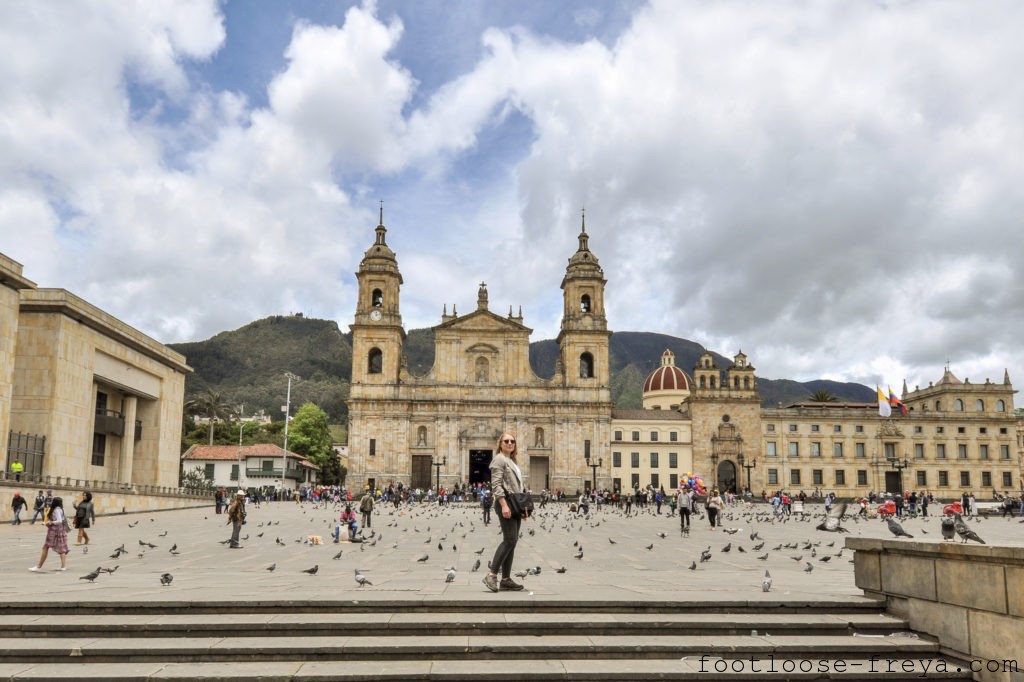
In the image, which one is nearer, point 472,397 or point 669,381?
point 472,397

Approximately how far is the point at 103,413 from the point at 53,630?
34.1m

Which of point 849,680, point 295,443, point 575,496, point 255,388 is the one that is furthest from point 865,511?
point 255,388

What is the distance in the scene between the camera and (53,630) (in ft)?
22.4

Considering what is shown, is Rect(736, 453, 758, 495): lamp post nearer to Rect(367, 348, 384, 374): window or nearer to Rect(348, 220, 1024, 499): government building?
Rect(348, 220, 1024, 499): government building

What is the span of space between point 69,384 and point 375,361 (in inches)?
1385

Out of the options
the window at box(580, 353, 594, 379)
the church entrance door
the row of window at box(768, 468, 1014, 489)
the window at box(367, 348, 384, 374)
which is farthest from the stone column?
the row of window at box(768, 468, 1014, 489)

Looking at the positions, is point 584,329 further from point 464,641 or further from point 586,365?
point 464,641

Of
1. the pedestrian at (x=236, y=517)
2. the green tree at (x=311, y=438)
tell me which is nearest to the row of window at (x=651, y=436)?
the green tree at (x=311, y=438)

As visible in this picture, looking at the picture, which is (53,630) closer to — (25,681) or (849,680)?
(25,681)

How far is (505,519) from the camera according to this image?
27.0 feet

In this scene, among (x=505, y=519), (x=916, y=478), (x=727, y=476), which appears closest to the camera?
(x=505, y=519)

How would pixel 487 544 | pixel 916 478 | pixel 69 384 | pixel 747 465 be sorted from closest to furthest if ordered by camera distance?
pixel 487 544
pixel 69 384
pixel 747 465
pixel 916 478

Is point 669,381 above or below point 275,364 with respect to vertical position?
below

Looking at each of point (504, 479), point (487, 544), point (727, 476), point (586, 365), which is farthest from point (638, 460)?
point (504, 479)
